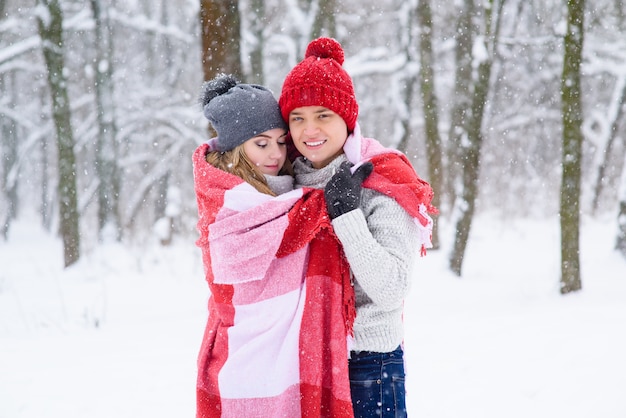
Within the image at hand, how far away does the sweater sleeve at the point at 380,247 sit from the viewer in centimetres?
210

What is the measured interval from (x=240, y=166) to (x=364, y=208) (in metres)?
0.66

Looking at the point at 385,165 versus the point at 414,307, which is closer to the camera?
the point at 385,165

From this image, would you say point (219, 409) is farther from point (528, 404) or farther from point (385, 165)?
point (528, 404)

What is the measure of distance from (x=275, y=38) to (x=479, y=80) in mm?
8179

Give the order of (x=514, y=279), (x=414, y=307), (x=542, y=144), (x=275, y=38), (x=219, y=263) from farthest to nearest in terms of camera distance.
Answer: (x=542, y=144), (x=275, y=38), (x=514, y=279), (x=414, y=307), (x=219, y=263)

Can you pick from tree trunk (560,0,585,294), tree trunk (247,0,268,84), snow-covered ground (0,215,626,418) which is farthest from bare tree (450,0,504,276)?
tree trunk (247,0,268,84)

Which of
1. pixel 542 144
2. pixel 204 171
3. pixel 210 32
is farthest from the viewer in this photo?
pixel 542 144

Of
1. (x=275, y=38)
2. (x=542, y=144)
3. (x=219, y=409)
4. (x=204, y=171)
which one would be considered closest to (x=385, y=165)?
(x=204, y=171)

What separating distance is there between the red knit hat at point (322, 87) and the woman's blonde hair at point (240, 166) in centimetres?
32

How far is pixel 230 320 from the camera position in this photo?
2.36 metres

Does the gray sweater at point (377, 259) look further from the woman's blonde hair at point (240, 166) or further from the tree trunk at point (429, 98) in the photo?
the tree trunk at point (429, 98)

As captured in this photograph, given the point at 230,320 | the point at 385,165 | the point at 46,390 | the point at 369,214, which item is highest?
the point at 385,165

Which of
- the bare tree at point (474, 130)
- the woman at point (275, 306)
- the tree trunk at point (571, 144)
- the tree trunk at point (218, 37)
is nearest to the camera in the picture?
the woman at point (275, 306)

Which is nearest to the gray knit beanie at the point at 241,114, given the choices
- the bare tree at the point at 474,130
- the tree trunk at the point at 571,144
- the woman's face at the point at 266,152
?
the woman's face at the point at 266,152
